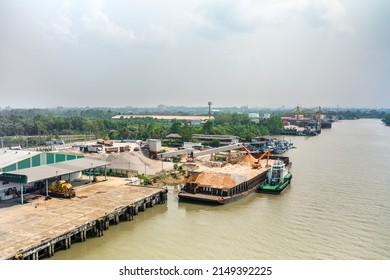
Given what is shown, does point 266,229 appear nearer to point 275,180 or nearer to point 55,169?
point 275,180

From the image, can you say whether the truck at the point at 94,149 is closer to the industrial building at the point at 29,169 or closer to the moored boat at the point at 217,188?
the industrial building at the point at 29,169

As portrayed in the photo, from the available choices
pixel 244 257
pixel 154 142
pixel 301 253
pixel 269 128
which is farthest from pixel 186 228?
pixel 269 128

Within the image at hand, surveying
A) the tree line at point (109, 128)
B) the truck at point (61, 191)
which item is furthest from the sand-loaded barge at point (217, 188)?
the tree line at point (109, 128)

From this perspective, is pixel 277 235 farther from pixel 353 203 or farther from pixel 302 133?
pixel 302 133

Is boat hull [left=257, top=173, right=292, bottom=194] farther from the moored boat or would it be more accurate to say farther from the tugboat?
the moored boat

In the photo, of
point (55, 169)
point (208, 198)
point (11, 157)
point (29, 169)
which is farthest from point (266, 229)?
point (11, 157)

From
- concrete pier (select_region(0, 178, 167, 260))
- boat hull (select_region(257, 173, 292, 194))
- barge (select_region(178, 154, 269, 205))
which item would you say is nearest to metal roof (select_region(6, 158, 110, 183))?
concrete pier (select_region(0, 178, 167, 260))
